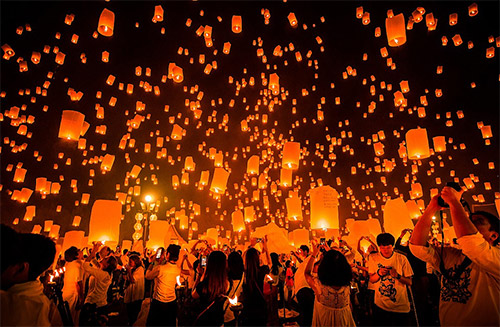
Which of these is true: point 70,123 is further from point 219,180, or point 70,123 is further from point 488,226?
point 488,226

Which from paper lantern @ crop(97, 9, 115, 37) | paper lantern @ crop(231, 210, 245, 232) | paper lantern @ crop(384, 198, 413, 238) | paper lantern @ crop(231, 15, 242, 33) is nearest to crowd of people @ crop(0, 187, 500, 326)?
paper lantern @ crop(384, 198, 413, 238)

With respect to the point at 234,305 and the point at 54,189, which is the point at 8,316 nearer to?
the point at 234,305

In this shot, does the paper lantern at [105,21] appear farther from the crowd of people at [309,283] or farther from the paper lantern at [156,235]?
the paper lantern at [156,235]

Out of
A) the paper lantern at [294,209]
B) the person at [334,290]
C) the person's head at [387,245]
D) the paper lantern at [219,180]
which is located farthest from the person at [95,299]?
the paper lantern at [294,209]

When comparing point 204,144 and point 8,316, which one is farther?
point 204,144

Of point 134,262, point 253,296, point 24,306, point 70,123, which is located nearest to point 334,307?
point 253,296

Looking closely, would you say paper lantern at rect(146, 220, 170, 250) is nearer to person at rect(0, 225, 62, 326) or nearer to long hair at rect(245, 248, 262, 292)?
long hair at rect(245, 248, 262, 292)

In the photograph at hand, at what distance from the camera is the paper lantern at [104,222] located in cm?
547

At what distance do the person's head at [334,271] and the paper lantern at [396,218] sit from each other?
423 centimetres

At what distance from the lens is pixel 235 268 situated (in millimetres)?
3219

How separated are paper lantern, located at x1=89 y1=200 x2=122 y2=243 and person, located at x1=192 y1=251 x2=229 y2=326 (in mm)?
3588

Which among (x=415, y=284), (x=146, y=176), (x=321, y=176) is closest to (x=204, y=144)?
(x=146, y=176)

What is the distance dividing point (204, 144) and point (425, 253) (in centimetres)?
1196

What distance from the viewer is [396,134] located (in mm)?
12516
